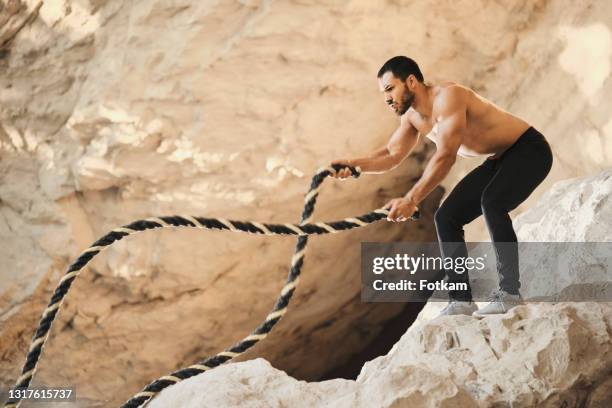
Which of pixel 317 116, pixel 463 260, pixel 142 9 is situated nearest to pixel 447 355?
pixel 463 260

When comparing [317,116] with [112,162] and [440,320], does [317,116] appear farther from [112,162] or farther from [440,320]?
[440,320]

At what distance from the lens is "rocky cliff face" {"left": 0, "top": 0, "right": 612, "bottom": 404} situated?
2883mm

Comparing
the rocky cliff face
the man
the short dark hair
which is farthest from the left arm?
the rocky cliff face

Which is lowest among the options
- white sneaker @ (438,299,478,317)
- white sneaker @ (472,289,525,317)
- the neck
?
white sneaker @ (438,299,478,317)

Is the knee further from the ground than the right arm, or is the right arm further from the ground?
the right arm

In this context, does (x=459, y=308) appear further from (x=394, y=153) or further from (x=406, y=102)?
(x=406, y=102)

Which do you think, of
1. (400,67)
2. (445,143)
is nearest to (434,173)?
(445,143)

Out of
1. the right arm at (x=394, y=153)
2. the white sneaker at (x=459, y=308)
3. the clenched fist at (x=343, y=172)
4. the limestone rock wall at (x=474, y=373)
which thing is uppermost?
the clenched fist at (x=343, y=172)

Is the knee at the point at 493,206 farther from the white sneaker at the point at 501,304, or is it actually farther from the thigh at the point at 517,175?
the white sneaker at the point at 501,304

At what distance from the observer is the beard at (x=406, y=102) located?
170 centimetres

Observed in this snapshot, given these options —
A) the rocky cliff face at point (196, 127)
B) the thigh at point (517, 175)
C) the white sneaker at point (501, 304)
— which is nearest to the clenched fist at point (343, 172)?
the thigh at point (517, 175)

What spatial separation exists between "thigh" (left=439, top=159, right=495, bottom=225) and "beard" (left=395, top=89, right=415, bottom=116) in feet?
0.82

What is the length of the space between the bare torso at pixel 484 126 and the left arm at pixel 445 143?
40 millimetres

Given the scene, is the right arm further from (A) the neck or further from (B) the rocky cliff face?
(B) the rocky cliff face
